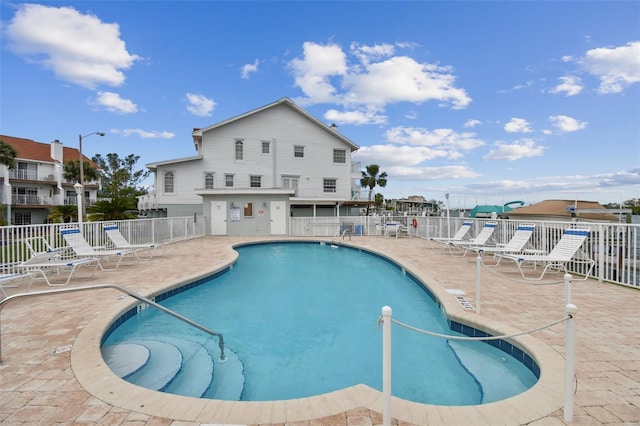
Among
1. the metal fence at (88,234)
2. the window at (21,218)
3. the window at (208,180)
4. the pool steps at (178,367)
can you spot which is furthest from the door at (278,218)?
the window at (21,218)

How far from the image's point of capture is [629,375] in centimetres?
280

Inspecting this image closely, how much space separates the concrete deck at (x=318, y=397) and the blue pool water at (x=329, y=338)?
0.48m

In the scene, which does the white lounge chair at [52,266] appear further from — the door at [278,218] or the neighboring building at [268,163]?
the neighboring building at [268,163]

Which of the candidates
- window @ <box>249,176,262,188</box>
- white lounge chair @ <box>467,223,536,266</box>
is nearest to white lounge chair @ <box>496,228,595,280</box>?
white lounge chair @ <box>467,223,536,266</box>

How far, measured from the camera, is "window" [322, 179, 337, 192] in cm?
2446

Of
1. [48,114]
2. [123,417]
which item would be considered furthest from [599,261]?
[48,114]

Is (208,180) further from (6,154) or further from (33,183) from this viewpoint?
(33,183)

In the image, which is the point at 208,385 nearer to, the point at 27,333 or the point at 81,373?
the point at 81,373

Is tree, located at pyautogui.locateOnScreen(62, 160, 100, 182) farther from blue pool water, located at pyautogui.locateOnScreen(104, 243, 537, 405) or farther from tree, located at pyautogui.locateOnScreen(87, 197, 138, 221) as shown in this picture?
blue pool water, located at pyautogui.locateOnScreen(104, 243, 537, 405)

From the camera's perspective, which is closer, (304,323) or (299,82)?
(304,323)

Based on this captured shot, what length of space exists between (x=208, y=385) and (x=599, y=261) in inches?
319

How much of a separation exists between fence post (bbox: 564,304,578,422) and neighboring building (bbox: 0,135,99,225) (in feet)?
140

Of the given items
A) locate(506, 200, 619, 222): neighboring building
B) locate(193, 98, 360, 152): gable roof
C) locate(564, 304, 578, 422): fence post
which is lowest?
locate(564, 304, 578, 422): fence post

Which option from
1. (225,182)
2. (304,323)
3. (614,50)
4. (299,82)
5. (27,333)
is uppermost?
(299,82)
